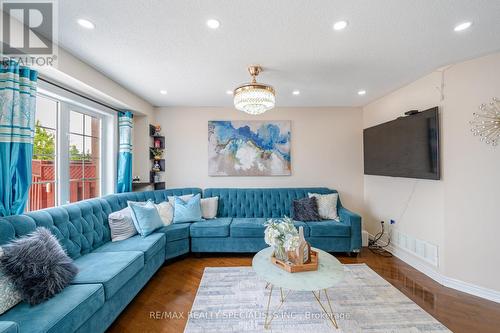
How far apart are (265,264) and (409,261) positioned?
2353 millimetres

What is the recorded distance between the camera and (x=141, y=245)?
2287 mm

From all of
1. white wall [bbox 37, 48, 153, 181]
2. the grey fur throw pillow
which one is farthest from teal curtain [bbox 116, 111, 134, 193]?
the grey fur throw pillow

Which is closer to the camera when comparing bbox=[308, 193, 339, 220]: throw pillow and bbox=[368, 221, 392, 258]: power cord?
bbox=[368, 221, 392, 258]: power cord

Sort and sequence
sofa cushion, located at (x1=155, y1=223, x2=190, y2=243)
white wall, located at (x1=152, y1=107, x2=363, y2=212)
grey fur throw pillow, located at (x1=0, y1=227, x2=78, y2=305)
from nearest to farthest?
grey fur throw pillow, located at (x1=0, y1=227, x2=78, y2=305)
sofa cushion, located at (x1=155, y1=223, x2=190, y2=243)
white wall, located at (x1=152, y1=107, x2=363, y2=212)

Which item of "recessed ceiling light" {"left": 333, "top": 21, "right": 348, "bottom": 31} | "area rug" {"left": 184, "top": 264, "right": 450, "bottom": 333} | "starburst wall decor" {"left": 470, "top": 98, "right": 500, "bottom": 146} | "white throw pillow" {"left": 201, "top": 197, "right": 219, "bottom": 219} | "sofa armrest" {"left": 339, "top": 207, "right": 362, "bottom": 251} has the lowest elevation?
"area rug" {"left": 184, "top": 264, "right": 450, "bottom": 333}

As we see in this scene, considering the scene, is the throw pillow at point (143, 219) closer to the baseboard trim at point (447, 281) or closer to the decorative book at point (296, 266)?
the decorative book at point (296, 266)

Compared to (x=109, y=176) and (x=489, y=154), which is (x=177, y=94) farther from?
(x=489, y=154)

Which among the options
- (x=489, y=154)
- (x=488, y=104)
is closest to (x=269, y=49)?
(x=488, y=104)

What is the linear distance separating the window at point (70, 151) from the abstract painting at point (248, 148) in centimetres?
168

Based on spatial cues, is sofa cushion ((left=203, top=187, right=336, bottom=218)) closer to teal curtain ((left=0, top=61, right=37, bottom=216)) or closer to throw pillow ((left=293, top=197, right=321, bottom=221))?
throw pillow ((left=293, top=197, right=321, bottom=221))

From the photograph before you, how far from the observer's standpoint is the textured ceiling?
1490 mm

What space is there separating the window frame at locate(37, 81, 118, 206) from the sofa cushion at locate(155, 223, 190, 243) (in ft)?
3.94

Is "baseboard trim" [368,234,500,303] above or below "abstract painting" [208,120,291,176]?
below

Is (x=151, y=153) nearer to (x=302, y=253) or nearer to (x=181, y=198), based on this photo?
(x=181, y=198)
